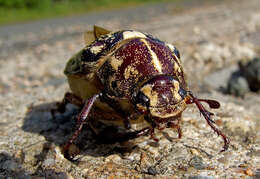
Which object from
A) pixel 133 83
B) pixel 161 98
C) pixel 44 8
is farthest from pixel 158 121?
pixel 44 8

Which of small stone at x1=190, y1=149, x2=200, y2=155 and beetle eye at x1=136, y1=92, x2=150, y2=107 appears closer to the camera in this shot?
beetle eye at x1=136, y1=92, x2=150, y2=107

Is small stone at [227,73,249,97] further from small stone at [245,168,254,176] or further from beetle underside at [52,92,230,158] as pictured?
beetle underside at [52,92,230,158]

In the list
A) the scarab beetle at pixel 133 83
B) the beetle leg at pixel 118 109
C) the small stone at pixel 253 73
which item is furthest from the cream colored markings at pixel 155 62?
the small stone at pixel 253 73

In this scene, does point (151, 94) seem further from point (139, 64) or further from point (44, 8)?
point (44, 8)

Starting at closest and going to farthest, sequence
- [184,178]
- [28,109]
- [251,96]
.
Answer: [184,178] < [28,109] < [251,96]

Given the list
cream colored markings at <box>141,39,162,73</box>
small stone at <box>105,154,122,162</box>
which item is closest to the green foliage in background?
small stone at <box>105,154,122,162</box>

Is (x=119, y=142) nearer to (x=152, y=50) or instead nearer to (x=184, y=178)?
(x=184, y=178)

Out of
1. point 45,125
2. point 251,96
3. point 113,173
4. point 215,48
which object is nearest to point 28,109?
point 45,125
